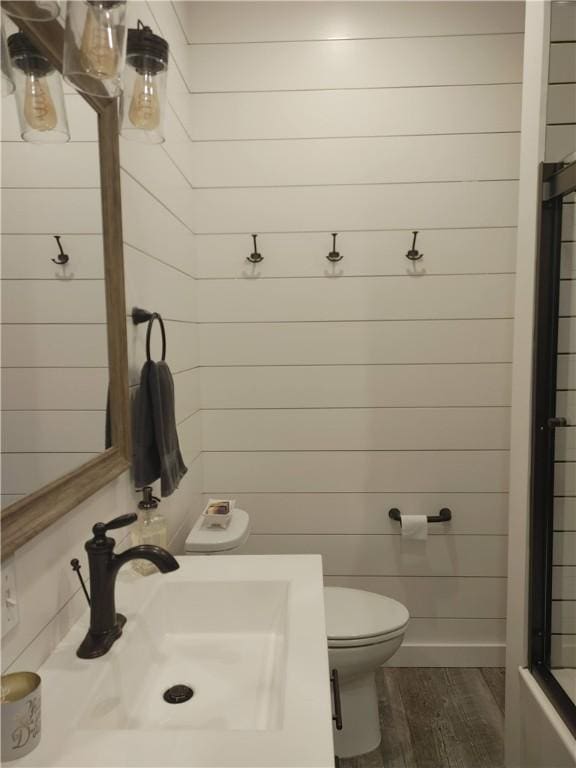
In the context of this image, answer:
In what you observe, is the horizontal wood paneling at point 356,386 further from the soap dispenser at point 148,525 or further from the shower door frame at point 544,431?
the soap dispenser at point 148,525

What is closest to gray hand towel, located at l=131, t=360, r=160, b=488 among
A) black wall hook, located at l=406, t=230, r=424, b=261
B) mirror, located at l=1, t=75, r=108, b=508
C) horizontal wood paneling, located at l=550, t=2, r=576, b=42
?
mirror, located at l=1, t=75, r=108, b=508

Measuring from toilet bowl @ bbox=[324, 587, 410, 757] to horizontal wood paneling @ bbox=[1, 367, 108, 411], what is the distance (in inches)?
44.6

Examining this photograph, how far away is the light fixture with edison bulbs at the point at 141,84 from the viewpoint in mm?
1148

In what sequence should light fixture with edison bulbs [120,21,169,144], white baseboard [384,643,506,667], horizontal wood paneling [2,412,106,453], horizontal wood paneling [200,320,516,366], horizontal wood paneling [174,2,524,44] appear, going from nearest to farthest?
horizontal wood paneling [2,412,106,453]
light fixture with edison bulbs [120,21,169,144]
horizontal wood paneling [174,2,524,44]
horizontal wood paneling [200,320,516,366]
white baseboard [384,643,506,667]

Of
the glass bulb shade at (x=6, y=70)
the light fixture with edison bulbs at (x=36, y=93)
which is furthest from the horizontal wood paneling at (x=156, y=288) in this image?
the glass bulb shade at (x=6, y=70)

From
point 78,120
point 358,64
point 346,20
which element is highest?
point 346,20

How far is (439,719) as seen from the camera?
81.6 inches

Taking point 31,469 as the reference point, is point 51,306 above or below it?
above

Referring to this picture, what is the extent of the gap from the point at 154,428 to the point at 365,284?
1166 mm

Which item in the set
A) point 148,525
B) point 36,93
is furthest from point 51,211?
point 148,525

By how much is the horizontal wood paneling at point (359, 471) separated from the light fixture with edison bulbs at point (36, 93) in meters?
1.58

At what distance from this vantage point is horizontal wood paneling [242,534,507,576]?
2.35m

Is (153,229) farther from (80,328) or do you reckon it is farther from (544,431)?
(544,431)

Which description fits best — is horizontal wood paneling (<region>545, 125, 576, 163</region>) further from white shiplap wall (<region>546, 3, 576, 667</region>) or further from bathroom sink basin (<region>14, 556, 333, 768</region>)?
bathroom sink basin (<region>14, 556, 333, 768</region>)
